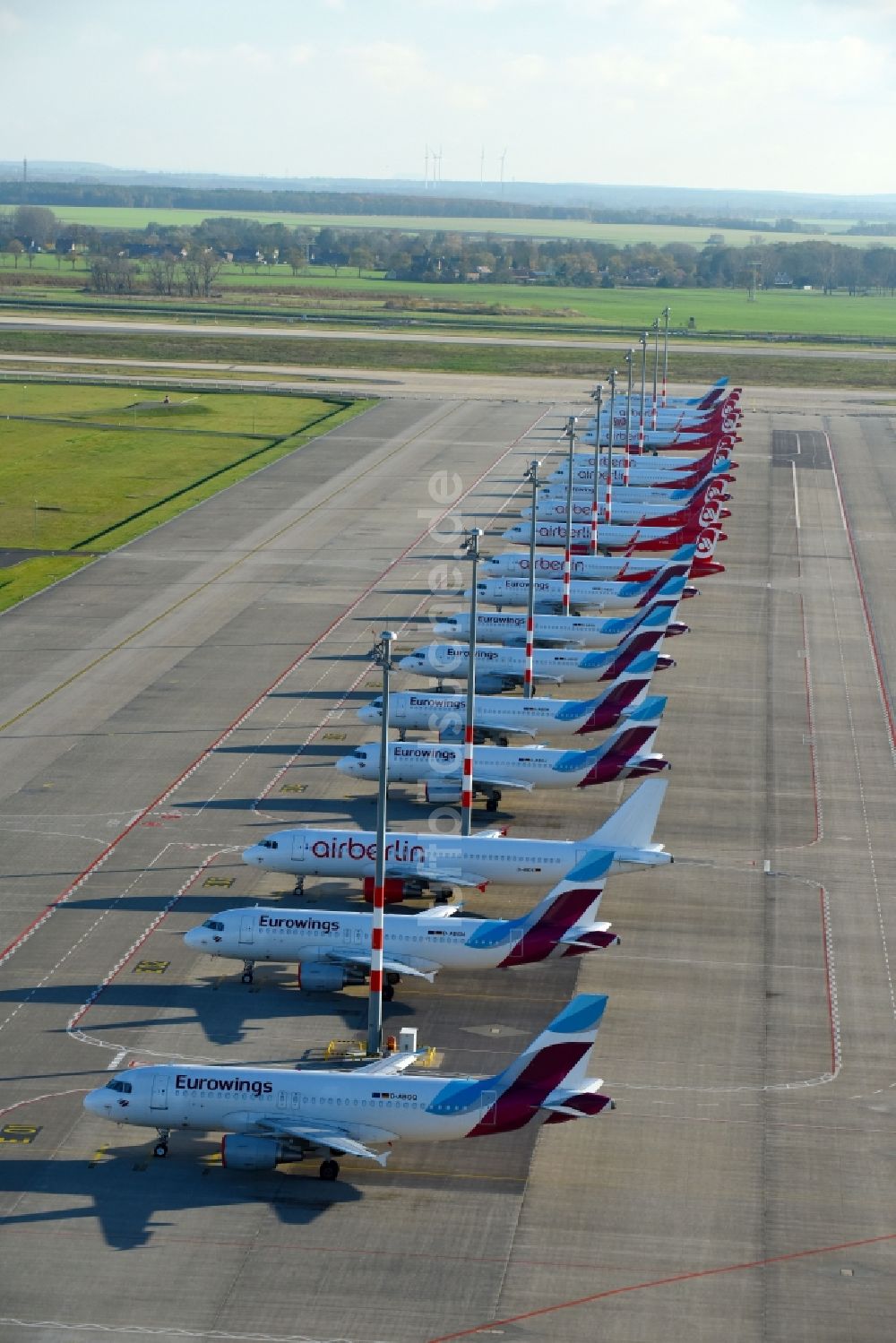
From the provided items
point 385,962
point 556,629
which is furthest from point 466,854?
point 556,629

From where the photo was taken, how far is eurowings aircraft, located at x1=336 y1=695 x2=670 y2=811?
8150 centimetres

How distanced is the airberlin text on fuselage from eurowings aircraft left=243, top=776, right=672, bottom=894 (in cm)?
3

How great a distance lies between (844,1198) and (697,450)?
469 ft

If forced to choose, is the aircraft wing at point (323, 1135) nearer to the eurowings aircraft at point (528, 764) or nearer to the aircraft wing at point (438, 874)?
the aircraft wing at point (438, 874)

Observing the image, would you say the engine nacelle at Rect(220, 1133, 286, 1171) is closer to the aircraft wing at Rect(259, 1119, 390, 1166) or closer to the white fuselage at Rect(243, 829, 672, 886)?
the aircraft wing at Rect(259, 1119, 390, 1166)

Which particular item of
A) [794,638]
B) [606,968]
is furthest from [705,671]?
[606,968]

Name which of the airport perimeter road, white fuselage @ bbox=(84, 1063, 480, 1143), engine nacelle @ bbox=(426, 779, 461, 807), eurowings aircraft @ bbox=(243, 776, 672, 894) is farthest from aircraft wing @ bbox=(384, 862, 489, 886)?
white fuselage @ bbox=(84, 1063, 480, 1143)

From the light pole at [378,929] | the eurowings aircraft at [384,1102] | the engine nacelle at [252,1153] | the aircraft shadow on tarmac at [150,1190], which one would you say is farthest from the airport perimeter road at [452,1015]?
the light pole at [378,929]

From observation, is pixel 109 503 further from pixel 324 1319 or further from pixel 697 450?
pixel 324 1319

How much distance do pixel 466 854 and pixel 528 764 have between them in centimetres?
1133

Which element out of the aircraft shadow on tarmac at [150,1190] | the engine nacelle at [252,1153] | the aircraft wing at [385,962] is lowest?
the aircraft shadow on tarmac at [150,1190]

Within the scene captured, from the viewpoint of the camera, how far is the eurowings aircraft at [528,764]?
3209 inches

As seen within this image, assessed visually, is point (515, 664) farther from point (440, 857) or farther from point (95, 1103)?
point (95, 1103)

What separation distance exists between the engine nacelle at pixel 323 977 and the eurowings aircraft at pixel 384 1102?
423 inches
